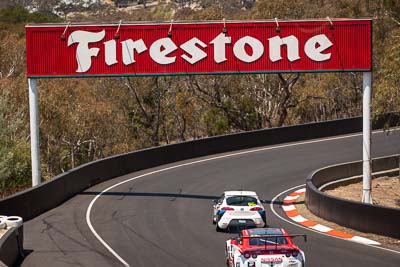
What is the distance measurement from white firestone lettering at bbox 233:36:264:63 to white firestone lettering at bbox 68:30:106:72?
539cm

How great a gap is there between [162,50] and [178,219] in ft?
23.8

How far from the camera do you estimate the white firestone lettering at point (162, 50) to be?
30172mm

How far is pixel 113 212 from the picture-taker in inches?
1115

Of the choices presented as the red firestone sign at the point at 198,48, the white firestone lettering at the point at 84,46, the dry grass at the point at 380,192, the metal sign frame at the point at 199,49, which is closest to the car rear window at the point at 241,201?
the metal sign frame at the point at 199,49

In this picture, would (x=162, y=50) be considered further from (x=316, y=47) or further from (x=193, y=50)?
(x=316, y=47)

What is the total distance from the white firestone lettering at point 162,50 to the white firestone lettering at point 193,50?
0.42 m

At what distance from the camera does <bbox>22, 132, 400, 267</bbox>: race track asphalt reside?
19984 mm

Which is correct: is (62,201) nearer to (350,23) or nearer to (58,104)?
(350,23)

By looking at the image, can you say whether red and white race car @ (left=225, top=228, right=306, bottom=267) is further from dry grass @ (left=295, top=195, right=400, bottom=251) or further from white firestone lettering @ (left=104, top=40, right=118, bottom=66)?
white firestone lettering @ (left=104, top=40, right=118, bottom=66)

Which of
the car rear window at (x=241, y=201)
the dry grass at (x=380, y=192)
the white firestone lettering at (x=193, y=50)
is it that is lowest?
the dry grass at (x=380, y=192)

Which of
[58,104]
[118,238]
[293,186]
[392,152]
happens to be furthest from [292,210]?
[58,104]

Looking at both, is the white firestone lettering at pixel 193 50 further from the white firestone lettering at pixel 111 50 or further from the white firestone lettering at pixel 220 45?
the white firestone lettering at pixel 111 50

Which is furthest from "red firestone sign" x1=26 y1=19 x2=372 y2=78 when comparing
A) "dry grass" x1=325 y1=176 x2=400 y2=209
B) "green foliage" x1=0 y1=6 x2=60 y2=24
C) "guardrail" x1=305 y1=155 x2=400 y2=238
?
"green foliage" x1=0 y1=6 x2=60 y2=24

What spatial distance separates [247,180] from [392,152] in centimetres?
1214
